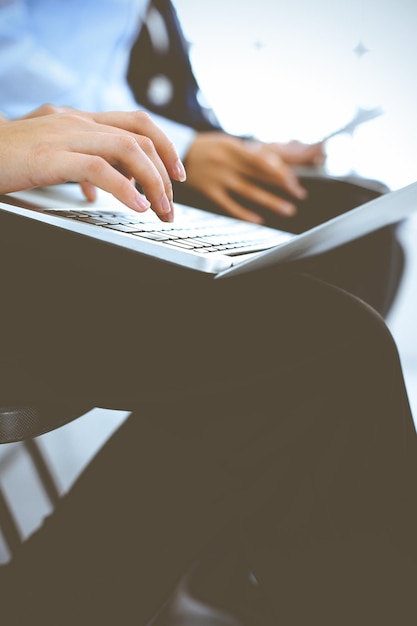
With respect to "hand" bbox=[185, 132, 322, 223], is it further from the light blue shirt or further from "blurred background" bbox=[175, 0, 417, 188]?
"blurred background" bbox=[175, 0, 417, 188]

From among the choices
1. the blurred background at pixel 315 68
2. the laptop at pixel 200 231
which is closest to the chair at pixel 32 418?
the laptop at pixel 200 231

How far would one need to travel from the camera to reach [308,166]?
3.10 feet

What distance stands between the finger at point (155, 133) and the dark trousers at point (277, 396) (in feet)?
→ 0.60

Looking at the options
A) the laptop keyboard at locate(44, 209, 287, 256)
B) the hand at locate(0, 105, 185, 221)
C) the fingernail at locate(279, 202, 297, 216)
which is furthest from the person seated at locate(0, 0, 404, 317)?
the hand at locate(0, 105, 185, 221)

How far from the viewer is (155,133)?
0.56 meters

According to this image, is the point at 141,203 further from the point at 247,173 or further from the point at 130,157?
the point at 247,173

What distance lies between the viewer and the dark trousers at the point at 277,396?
1.36 ft

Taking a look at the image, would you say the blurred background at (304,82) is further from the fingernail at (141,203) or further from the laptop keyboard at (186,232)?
the fingernail at (141,203)

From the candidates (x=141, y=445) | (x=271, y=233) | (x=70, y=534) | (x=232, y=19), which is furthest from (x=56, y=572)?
(x=232, y=19)

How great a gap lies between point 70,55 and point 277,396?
3.01 ft

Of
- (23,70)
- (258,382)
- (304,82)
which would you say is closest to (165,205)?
(258,382)

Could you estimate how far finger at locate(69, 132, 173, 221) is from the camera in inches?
19.1

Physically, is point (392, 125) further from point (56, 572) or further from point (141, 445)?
point (56, 572)

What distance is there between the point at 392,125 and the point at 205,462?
116 cm
